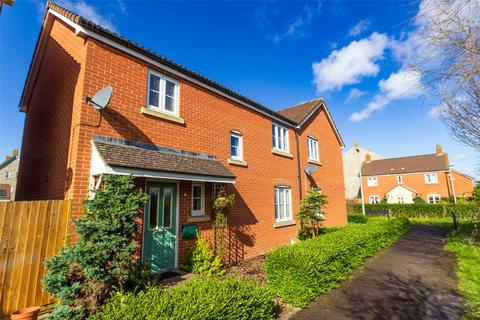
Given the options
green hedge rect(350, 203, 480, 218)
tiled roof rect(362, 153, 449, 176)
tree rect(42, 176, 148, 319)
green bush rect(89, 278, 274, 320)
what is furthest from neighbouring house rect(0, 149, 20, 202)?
tiled roof rect(362, 153, 449, 176)

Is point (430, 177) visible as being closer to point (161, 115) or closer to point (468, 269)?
point (468, 269)

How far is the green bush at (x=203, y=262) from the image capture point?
743 cm

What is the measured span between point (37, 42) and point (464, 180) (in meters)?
56.0

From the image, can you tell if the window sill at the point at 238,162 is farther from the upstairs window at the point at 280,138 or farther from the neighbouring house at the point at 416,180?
the neighbouring house at the point at 416,180

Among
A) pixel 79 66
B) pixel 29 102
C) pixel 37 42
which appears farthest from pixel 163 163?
pixel 29 102

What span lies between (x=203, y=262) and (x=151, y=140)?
4.09 metres

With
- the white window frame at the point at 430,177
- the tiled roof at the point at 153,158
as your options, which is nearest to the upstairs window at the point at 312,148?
the tiled roof at the point at 153,158

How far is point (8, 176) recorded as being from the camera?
4178 centimetres

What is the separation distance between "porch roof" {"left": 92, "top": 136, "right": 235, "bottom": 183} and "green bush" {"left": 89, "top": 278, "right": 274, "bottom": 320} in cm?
276

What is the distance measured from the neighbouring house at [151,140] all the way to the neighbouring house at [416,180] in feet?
124

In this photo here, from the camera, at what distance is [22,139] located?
1173cm

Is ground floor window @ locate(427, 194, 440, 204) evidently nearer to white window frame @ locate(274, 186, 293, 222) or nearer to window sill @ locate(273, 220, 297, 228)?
white window frame @ locate(274, 186, 293, 222)

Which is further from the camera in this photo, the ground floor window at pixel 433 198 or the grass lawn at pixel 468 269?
the ground floor window at pixel 433 198

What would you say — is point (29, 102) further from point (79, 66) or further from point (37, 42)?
point (79, 66)
